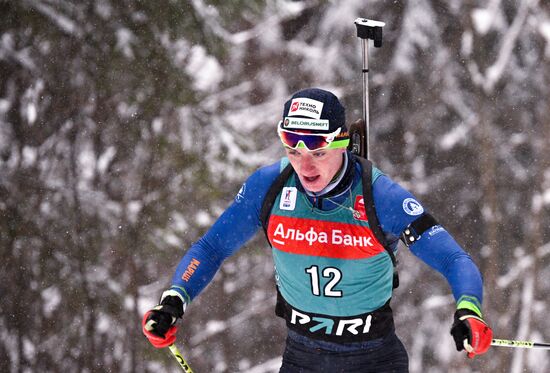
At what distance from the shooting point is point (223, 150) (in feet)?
18.2

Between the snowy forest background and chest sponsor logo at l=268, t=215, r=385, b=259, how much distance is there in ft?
8.50

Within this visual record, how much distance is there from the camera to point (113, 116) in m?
5.59

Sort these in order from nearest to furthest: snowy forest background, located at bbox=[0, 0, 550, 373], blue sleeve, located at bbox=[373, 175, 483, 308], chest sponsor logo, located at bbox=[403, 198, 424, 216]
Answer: blue sleeve, located at bbox=[373, 175, 483, 308]
chest sponsor logo, located at bbox=[403, 198, 424, 216]
snowy forest background, located at bbox=[0, 0, 550, 373]

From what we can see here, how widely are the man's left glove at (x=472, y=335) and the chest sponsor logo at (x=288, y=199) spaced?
2.83 feet

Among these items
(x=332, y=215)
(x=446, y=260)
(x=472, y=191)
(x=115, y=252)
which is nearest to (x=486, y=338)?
(x=446, y=260)

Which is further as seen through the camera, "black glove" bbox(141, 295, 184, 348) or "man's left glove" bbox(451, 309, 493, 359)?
"black glove" bbox(141, 295, 184, 348)

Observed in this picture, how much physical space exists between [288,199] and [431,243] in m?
0.62

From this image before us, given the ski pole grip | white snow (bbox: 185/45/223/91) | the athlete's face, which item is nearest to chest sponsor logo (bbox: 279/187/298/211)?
the athlete's face

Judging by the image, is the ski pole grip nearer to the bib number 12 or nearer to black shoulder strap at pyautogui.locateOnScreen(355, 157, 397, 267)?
black shoulder strap at pyautogui.locateOnScreen(355, 157, 397, 267)

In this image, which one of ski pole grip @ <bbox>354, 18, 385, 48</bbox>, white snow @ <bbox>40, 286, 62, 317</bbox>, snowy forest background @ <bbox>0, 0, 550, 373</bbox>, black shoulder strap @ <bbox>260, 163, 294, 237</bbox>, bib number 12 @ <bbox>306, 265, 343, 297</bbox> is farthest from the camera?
white snow @ <bbox>40, 286, 62, 317</bbox>

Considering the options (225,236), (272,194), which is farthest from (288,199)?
(225,236)

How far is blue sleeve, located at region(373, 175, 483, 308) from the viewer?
260 centimetres

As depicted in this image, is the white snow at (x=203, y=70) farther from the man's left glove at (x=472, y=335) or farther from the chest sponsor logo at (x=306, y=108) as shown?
the man's left glove at (x=472, y=335)

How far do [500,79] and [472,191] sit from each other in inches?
33.5
